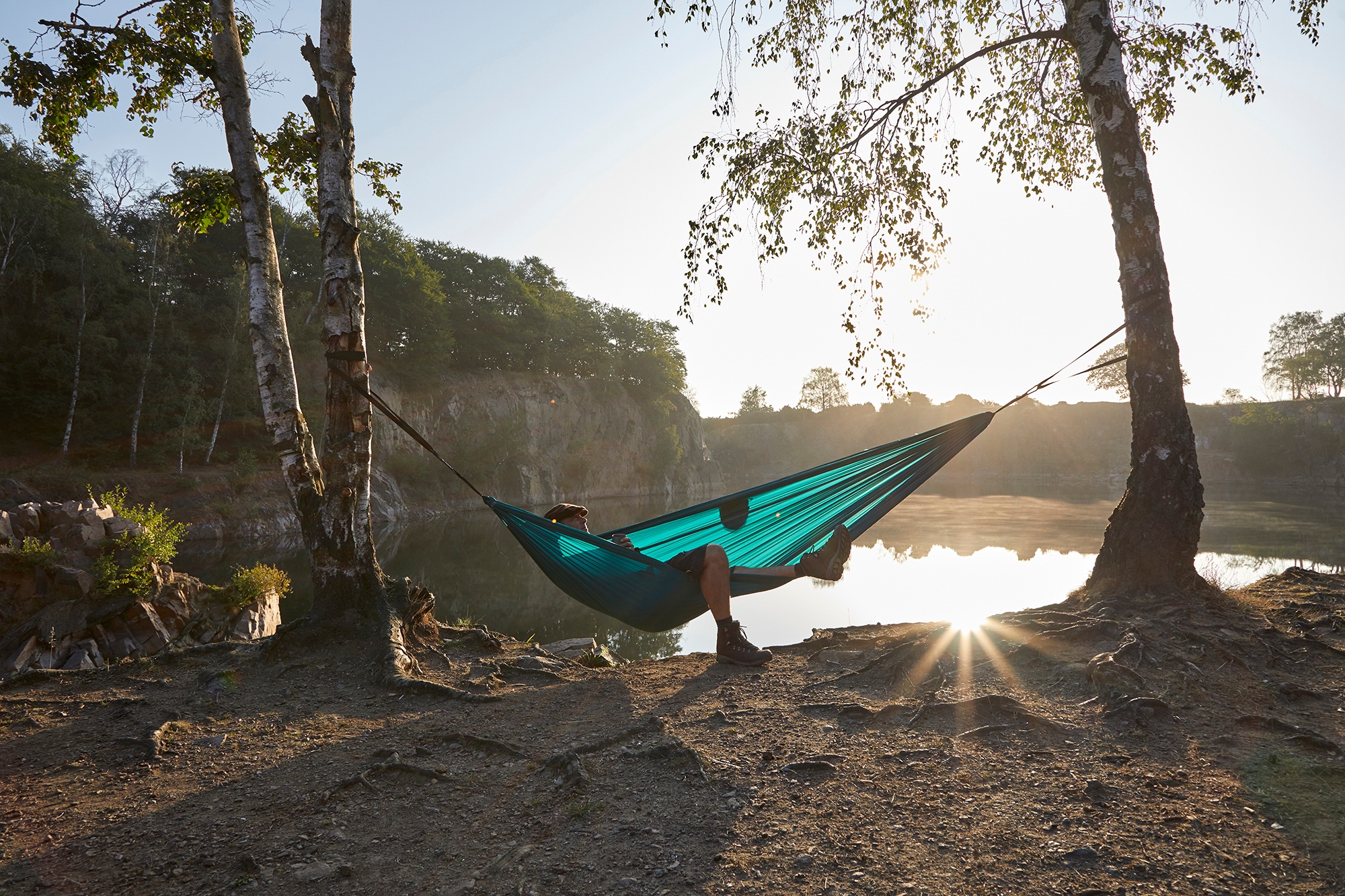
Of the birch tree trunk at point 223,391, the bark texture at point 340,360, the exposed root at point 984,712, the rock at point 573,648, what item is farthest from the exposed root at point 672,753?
the birch tree trunk at point 223,391

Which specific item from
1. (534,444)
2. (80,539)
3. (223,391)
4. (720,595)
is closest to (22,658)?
(80,539)

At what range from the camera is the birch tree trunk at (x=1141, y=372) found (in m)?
3.30

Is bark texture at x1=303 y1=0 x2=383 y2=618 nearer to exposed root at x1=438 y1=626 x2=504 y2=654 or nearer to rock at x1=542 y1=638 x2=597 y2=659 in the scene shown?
exposed root at x1=438 y1=626 x2=504 y2=654

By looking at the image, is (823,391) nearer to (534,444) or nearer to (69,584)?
(534,444)

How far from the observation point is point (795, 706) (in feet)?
8.35

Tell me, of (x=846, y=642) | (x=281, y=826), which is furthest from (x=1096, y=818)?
(x=281, y=826)

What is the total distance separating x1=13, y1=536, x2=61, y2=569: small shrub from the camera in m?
5.14

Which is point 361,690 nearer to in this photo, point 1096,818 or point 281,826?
point 281,826

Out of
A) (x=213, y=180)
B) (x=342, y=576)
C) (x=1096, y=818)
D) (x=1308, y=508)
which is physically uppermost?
(x=213, y=180)

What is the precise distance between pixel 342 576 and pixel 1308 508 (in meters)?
23.6

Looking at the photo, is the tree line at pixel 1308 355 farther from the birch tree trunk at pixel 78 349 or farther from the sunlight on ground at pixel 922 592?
the birch tree trunk at pixel 78 349

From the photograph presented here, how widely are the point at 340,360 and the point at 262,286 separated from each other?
26.5 inches

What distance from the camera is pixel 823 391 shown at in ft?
193

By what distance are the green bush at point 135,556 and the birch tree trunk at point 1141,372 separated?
6490 millimetres
